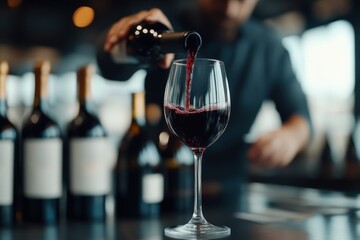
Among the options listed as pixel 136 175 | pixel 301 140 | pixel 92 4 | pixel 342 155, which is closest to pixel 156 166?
pixel 136 175

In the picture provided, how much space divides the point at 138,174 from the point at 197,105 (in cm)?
37

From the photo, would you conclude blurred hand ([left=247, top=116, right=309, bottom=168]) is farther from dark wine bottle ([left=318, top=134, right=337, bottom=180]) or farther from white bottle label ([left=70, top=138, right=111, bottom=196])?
white bottle label ([left=70, top=138, right=111, bottom=196])

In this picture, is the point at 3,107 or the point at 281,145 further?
the point at 281,145

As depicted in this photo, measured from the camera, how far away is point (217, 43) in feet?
6.40

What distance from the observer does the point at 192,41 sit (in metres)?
1.10

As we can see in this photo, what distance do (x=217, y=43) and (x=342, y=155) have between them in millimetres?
897

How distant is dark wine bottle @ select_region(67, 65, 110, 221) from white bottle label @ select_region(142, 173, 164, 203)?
0.09m

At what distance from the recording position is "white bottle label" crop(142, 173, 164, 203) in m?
1.35

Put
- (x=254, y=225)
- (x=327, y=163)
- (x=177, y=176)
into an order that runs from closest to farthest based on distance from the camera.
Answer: (x=254, y=225) < (x=177, y=176) < (x=327, y=163)

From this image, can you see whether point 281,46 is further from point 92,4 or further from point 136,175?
point 136,175

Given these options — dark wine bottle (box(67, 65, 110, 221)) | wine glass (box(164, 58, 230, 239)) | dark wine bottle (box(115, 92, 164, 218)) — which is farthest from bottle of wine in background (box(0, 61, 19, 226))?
wine glass (box(164, 58, 230, 239))

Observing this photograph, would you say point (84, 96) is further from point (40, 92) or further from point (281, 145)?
point (281, 145)

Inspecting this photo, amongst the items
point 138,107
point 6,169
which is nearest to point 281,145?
point 138,107

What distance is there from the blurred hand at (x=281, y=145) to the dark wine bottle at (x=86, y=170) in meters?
0.73
